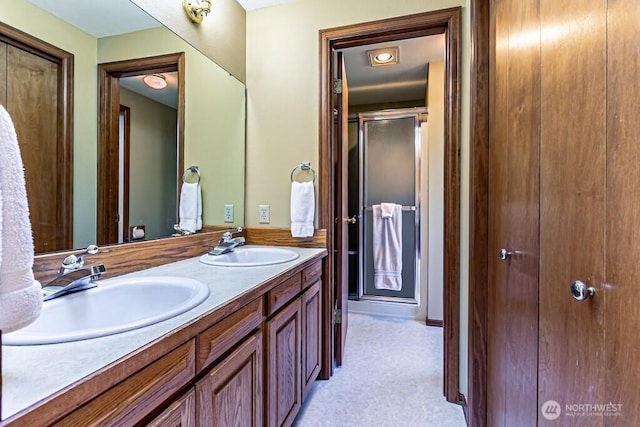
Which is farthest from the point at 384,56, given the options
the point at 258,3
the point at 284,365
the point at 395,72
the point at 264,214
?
the point at 284,365

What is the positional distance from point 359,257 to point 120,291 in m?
2.44

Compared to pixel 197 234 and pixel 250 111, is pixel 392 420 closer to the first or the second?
pixel 197 234

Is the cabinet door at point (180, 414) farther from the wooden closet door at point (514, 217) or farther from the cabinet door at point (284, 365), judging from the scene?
the wooden closet door at point (514, 217)

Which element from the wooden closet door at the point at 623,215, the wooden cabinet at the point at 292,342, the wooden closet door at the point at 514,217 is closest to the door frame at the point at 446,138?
the wooden cabinet at the point at 292,342

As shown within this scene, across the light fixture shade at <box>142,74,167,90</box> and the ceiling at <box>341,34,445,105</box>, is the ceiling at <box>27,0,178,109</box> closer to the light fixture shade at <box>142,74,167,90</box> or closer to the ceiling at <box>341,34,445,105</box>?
the light fixture shade at <box>142,74,167,90</box>

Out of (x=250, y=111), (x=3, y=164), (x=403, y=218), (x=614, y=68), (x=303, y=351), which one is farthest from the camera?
(x=403, y=218)

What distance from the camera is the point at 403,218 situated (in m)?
3.09

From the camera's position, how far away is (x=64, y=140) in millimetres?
1047

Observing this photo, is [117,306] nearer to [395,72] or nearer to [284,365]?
[284,365]

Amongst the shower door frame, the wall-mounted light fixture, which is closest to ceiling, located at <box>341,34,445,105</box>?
the shower door frame

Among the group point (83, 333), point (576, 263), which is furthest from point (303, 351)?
point (576, 263)

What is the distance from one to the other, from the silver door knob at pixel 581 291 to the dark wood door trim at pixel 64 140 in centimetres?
142

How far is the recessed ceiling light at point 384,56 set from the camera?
7.99 ft

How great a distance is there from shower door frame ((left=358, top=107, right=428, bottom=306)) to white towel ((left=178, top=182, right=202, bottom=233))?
186 cm
